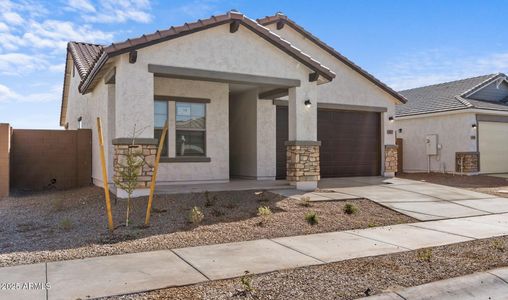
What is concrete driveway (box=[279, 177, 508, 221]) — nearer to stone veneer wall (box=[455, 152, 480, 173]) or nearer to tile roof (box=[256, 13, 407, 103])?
tile roof (box=[256, 13, 407, 103])

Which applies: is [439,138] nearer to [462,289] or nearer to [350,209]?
[350,209]

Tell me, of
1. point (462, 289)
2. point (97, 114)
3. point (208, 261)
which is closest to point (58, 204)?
point (97, 114)

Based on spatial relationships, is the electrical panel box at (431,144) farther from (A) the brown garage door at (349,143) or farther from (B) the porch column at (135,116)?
(B) the porch column at (135,116)

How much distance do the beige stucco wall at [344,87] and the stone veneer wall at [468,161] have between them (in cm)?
504

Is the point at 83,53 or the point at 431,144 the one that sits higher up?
the point at 83,53

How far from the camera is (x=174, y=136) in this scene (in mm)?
13234

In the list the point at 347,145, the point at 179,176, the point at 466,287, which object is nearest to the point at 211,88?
the point at 179,176

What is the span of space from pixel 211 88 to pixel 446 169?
13994 millimetres

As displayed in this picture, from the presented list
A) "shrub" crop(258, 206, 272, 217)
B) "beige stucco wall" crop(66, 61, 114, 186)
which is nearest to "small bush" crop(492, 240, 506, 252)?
"shrub" crop(258, 206, 272, 217)

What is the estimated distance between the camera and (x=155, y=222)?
852 cm

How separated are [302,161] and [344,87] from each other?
579cm

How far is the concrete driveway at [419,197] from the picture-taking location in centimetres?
1074

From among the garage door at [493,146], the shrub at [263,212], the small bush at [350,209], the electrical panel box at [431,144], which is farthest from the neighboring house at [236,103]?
the garage door at [493,146]

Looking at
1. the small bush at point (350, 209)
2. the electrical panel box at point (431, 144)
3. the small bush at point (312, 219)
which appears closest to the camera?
the small bush at point (312, 219)
